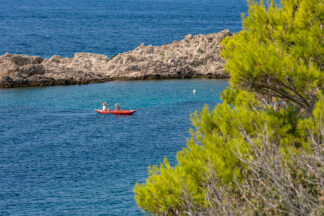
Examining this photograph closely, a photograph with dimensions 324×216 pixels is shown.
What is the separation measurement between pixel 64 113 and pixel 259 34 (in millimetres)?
32768

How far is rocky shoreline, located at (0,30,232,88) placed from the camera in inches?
2245

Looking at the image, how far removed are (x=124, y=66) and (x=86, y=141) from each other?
27.0m

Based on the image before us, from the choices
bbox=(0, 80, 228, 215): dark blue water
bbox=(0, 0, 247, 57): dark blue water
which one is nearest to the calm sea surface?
bbox=(0, 80, 228, 215): dark blue water

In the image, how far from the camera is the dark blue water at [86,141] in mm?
25891

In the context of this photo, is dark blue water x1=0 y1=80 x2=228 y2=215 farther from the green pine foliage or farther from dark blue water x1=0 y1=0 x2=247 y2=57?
dark blue water x1=0 y1=0 x2=247 y2=57

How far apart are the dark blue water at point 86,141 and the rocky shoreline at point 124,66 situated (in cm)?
197

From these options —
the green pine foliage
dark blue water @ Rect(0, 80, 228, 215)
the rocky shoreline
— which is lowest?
dark blue water @ Rect(0, 80, 228, 215)

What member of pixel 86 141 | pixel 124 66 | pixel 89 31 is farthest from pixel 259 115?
pixel 89 31

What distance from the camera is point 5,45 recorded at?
9825cm

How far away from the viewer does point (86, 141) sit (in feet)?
121

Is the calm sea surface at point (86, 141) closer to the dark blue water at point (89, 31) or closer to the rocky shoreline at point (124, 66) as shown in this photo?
the rocky shoreline at point (124, 66)

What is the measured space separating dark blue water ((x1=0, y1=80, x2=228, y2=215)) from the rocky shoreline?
6.48ft

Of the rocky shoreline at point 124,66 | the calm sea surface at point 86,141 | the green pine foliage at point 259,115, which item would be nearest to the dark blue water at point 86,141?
the calm sea surface at point 86,141

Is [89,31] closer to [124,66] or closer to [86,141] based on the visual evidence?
[124,66]
